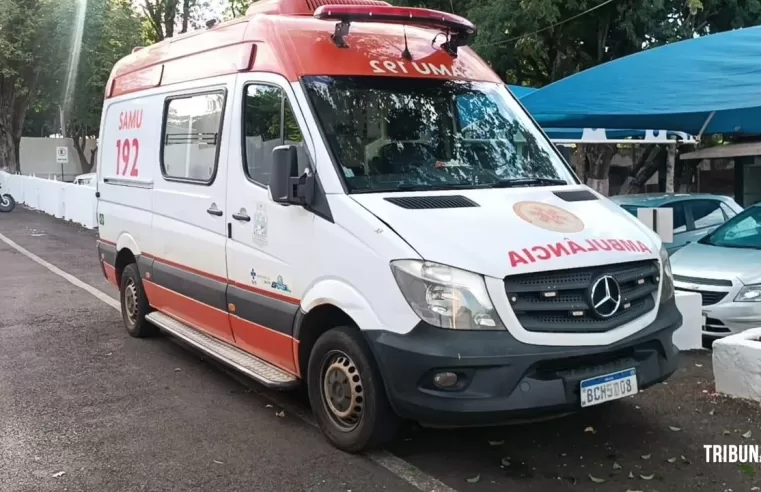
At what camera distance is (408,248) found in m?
4.09

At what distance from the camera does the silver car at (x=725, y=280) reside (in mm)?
6875

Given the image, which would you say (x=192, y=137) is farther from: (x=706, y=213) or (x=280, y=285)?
(x=706, y=213)

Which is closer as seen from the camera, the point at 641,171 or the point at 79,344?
the point at 79,344

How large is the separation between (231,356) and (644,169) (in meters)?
16.9

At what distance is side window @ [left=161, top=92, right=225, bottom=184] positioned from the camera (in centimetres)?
588

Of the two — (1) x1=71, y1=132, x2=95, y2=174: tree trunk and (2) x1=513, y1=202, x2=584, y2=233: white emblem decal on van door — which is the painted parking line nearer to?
(2) x1=513, y1=202, x2=584, y2=233: white emblem decal on van door

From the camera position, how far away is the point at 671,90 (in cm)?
862

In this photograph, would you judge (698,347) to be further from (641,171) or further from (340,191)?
(641,171)

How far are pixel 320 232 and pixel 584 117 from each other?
6.15m

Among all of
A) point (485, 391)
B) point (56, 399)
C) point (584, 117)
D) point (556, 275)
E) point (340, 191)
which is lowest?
point (56, 399)

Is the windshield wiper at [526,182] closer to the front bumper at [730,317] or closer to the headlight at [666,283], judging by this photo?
the headlight at [666,283]

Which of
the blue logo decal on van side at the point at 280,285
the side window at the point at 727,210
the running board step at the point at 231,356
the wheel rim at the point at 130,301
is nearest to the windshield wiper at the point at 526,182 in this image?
the blue logo decal on van side at the point at 280,285

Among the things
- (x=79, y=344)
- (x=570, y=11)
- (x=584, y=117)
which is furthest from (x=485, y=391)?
(x=570, y=11)

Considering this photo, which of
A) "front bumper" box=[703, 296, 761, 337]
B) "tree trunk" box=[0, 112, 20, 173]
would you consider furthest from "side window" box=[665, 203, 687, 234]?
"tree trunk" box=[0, 112, 20, 173]
